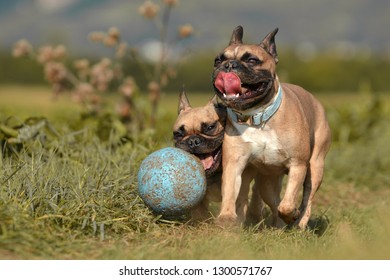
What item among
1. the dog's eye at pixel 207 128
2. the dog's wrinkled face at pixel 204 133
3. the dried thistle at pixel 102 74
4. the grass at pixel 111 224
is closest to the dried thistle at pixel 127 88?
the dried thistle at pixel 102 74

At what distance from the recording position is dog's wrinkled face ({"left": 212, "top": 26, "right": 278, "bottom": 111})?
544cm

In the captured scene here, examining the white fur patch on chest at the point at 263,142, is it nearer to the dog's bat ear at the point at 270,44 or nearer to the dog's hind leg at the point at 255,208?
the dog's bat ear at the point at 270,44

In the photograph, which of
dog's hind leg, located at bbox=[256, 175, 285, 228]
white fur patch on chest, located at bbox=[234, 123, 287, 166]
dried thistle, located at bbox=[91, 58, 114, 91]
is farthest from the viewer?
dried thistle, located at bbox=[91, 58, 114, 91]

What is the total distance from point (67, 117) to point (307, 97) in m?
4.81

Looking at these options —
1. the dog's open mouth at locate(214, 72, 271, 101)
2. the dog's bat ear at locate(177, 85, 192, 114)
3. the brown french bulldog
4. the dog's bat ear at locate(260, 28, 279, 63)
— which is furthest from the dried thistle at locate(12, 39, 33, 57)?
the dog's open mouth at locate(214, 72, 271, 101)

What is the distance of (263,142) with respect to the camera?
5.75 m

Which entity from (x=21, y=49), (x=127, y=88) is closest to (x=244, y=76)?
(x=127, y=88)

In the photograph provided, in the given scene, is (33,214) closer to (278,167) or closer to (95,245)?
(95,245)

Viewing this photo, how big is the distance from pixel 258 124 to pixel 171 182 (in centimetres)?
87

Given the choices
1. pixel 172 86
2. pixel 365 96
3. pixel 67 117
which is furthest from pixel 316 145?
pixel 172 86

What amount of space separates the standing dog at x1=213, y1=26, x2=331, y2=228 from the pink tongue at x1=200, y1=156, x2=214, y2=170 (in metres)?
0.20

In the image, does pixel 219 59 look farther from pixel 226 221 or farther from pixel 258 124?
pixel 226 221

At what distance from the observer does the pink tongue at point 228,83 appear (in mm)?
5414

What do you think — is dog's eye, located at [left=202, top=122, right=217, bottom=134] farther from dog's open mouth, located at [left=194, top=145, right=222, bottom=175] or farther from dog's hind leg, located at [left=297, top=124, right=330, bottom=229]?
dog's hind leg, located at [left=297, top=124, right=330, bottom=229]
